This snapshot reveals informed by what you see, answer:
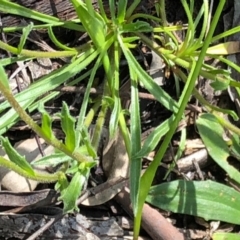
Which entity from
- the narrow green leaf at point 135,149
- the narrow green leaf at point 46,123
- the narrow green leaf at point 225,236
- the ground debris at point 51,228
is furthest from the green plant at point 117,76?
the narrow green leaf at point 225,236

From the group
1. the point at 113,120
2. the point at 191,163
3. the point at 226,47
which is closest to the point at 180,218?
the point at 191,163

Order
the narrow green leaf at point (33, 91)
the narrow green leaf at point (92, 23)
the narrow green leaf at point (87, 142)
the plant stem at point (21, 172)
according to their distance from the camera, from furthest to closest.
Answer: the narrow green leaf at point (33, 91) < the narrow green leaf at point (92, 23) < the narrow green leaf at point (87, 142) < the plant stem at point (21, 172)

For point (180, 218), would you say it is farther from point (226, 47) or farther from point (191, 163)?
point (226, 47)

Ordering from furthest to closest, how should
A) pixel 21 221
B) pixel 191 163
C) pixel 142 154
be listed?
pixel 191 163
pixel 21 221
pixel 142 154

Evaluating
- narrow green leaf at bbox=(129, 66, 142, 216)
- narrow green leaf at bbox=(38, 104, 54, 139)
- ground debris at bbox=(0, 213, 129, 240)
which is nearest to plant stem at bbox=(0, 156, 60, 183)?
narrow green leaf at bbox=(38, 104, 54, 139)

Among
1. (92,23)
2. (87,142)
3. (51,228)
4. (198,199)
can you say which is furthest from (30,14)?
(198,199)

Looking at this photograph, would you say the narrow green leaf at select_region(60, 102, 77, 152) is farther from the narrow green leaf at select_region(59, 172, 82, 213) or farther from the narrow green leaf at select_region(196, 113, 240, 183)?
the narrow green leaf at select_region(196, 113, 240, 183)

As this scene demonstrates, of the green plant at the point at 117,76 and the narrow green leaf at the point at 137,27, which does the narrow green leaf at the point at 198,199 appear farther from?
the narrow green leaf at the point at 137,27

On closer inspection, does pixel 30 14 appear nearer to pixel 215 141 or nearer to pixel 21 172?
Answer: pixel 21 172
